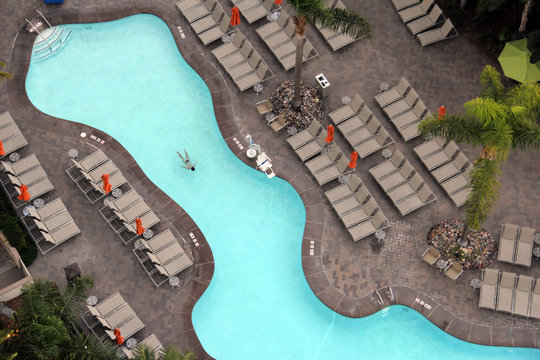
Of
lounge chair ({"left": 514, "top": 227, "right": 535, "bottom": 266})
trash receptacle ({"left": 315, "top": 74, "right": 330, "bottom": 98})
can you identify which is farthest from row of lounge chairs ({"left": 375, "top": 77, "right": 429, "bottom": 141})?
lounge chair ({"left": 514, "top": 227, "right": 535, "bottom": 266})

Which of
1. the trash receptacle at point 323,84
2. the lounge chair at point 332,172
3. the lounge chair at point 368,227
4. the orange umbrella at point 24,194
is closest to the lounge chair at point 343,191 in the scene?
the lounge chair at point 332,172

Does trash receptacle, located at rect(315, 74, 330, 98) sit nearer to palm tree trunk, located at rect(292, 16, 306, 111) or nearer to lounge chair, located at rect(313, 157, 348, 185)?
palm tree trunk, located at rect(292, 16, 306, 111)

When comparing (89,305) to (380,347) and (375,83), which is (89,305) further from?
(375,83)

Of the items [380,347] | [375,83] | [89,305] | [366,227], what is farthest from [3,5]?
[380,347]

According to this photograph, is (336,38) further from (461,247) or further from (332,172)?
(461,247)

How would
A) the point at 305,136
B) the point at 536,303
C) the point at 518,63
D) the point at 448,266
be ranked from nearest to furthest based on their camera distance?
1. the point at 536,303
2. the point at 448,266
3. the point at 518,63
4. the point at 305,136

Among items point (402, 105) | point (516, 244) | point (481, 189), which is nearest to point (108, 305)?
point (481, 189)
